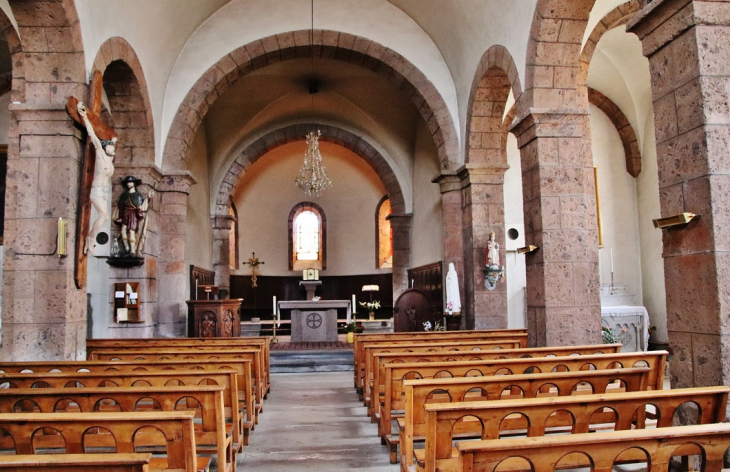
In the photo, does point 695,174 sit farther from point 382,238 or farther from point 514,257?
point 382,238

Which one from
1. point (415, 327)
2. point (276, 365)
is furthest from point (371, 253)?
point (276, 365)

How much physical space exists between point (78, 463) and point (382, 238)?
15994mm

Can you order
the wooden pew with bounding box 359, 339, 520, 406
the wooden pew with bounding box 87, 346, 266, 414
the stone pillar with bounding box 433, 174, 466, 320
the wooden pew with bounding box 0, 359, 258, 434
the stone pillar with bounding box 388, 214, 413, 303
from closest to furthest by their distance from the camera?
the wooden pew with bounding box 0, 359, 258, 434 < the wooden pew with bounding box 87, 346, 266, 414 < the wooden pew with bounding box 359, 339, 520, 406 < the stone pillar with bounding box 433, 174, 466, 320 < the stone pillar with bounding box 388, 214, 413, 303

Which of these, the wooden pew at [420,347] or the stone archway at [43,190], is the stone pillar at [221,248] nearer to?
the stone archway at [43,190]

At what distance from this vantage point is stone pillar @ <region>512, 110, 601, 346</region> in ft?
20.6

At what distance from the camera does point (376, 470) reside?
400cm

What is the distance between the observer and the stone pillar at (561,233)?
627cm

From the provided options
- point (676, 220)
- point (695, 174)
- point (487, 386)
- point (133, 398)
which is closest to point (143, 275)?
point (133, 398)

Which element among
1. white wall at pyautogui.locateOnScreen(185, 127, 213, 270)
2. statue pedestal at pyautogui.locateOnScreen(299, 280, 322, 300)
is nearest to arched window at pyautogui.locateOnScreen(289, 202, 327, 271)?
statue pedestal at pyautogui.locateOnScreen(299, 280, 322, 300)

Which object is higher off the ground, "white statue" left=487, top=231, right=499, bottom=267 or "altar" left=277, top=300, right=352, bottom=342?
"white statue" left=487, top=231, right=499, bottom=267

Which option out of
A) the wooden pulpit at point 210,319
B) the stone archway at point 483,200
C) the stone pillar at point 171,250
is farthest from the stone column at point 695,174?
the stone pillar at point 171,250

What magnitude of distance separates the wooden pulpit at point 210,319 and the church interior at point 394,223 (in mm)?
75

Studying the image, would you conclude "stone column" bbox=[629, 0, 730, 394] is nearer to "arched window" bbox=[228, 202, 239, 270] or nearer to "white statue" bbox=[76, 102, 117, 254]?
"white statue" bbox=[76, 102, 117, 254]

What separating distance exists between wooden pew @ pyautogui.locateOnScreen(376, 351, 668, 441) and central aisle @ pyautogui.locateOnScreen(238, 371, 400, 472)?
0.33 m
